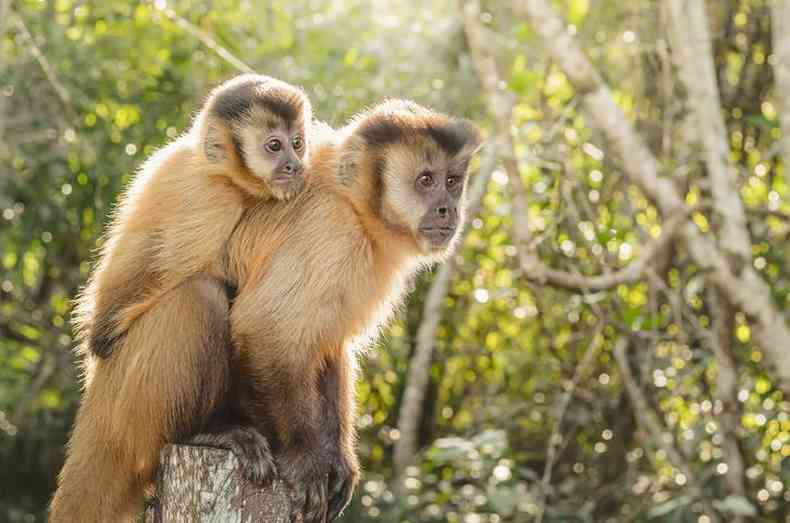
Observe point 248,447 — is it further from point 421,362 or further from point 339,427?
point 421,362

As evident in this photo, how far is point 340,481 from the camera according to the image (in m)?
4.83

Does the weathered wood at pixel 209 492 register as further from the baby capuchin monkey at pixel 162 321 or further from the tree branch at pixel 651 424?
the tree branch at pixel 651 424

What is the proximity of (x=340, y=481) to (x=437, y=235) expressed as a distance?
1132 millimetres

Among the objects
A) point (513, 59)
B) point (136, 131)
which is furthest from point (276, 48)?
point (513, 59)

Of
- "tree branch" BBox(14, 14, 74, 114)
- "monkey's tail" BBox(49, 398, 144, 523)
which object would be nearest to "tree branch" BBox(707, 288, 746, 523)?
"monkey's tail" BBox(49, 398, 144, 523)

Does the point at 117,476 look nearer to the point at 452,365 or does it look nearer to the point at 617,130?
the point at 617,130

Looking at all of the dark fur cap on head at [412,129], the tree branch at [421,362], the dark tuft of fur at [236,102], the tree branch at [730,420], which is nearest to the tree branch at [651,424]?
the tree branch at [730,420]

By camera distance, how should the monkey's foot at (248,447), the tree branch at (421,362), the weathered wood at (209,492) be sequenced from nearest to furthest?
the weathered wood at (209,492), the monkey's foot at (248,447), the tree branch at (421,362)

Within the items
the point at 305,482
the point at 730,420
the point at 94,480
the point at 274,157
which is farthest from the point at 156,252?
the point at 730,420

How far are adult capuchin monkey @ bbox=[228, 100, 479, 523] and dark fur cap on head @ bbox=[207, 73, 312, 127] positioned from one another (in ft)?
0.72

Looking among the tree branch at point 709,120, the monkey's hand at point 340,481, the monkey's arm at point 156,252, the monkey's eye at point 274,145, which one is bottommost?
the monkey's hand at point 340,481

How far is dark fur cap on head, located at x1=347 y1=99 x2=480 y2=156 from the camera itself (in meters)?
5.00

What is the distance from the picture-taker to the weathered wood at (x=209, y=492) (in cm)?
412

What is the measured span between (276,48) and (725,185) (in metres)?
3.68
